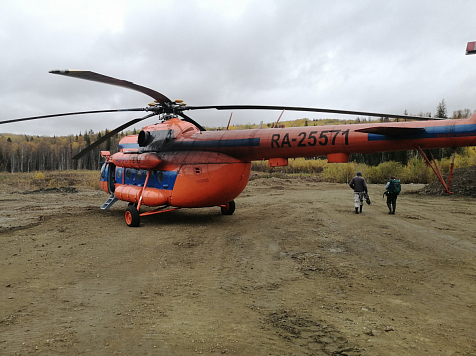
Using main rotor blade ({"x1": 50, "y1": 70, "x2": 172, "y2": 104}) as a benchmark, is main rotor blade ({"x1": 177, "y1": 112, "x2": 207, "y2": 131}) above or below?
below

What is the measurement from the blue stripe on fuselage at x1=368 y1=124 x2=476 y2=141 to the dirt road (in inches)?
109

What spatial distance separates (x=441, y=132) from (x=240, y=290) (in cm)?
606

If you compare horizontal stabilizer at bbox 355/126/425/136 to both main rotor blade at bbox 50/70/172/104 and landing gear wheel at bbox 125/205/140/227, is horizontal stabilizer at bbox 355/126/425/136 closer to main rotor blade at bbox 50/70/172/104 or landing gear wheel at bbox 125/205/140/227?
main rotor blade at bbox 50/70/172/104

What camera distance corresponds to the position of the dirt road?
3467mm

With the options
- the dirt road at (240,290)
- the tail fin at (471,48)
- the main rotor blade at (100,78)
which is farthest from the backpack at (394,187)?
the main rotor blade at (100,78)

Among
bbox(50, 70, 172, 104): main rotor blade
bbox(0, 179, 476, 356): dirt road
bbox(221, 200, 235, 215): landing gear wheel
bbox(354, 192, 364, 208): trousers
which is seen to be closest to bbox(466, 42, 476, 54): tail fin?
bbox(0, 179, 476, 356): dirt road

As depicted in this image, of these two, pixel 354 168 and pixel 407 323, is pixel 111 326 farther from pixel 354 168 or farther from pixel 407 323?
pixel 354 168

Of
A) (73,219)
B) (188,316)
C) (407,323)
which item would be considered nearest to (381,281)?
(407,323)

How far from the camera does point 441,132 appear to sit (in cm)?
720

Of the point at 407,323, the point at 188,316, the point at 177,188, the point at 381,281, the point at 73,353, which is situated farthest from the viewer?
the point at 177,188

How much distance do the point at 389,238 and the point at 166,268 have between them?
243 inches

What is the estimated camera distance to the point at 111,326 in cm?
387

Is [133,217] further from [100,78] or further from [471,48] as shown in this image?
[471,48]

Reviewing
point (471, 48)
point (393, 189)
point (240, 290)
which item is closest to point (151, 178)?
point (240, 290)
